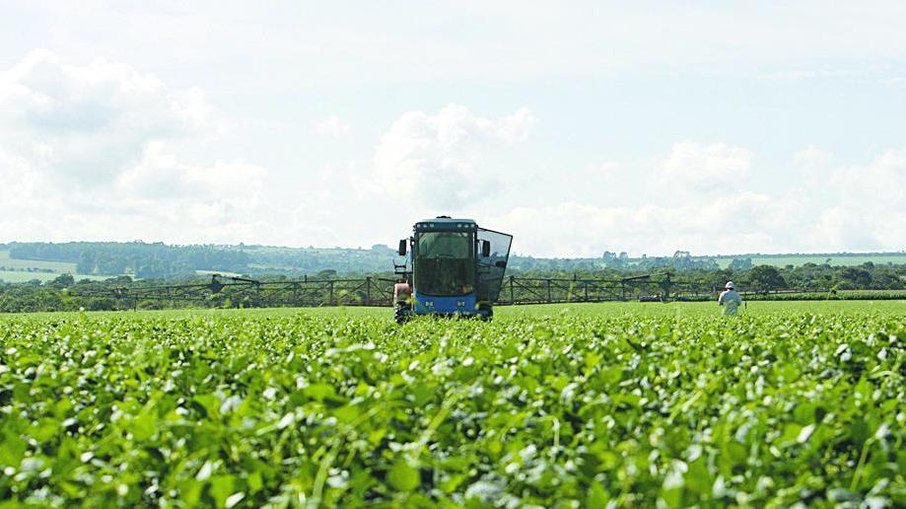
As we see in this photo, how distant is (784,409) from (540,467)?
3.83 ft

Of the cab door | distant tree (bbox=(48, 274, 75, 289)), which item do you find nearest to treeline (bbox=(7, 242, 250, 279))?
distant tree (bbox=(48, 274, 75, 289))

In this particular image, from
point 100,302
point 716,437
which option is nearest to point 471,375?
point 716,437

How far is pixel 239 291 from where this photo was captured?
62.8m

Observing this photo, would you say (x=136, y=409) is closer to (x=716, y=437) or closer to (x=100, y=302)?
(x=716, y=437)

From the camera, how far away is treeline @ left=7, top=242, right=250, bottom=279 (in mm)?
164750

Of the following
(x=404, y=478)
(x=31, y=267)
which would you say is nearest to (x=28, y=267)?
(x=31, y=267)

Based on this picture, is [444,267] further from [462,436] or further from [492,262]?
[462,436]

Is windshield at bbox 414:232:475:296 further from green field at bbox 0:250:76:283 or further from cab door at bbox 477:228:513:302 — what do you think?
green field at bbox 0:250:76:283

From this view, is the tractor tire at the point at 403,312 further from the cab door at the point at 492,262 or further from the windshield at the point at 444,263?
the cab door at the point at 492,262

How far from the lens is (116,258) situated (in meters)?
169

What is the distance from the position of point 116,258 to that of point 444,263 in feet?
495

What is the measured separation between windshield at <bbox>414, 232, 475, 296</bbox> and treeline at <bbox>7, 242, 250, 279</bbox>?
452 ft

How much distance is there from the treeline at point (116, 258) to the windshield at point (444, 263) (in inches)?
5430

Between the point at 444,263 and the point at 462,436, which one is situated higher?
the point at 444,263
